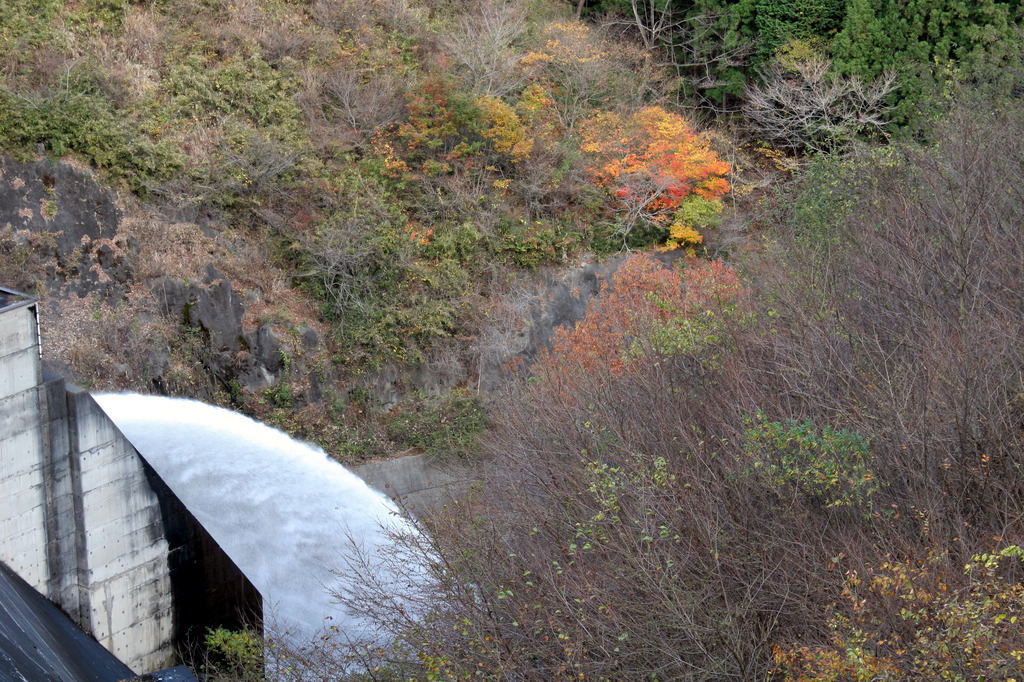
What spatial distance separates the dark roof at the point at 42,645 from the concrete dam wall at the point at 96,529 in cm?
17

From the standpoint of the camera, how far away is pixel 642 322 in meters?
13.2

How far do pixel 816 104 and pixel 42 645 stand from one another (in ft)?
64.3

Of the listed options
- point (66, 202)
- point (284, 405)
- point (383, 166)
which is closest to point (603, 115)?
point (383, 166)

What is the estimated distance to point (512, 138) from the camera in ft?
64.0

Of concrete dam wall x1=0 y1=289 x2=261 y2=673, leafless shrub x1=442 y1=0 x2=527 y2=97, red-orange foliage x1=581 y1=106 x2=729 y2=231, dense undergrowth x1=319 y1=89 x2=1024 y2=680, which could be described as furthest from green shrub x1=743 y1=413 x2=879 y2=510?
leafless shrub x1=442 y1=0 x2=527 y2=97

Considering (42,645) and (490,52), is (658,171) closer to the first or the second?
(490,52)

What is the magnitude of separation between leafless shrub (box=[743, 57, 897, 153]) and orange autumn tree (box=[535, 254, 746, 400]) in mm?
4585

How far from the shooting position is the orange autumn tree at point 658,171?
19.7 metres

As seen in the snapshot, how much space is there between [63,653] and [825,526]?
8.16 meters

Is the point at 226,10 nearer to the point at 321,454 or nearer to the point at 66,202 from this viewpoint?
the point at 66,202

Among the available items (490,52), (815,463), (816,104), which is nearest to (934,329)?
(815,463)

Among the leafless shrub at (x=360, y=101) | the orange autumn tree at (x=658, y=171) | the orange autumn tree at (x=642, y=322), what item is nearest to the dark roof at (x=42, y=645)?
the orange autumn tree at (x=642, y=322)

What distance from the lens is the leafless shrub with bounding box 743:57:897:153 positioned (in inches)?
770

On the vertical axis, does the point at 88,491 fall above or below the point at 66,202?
below
